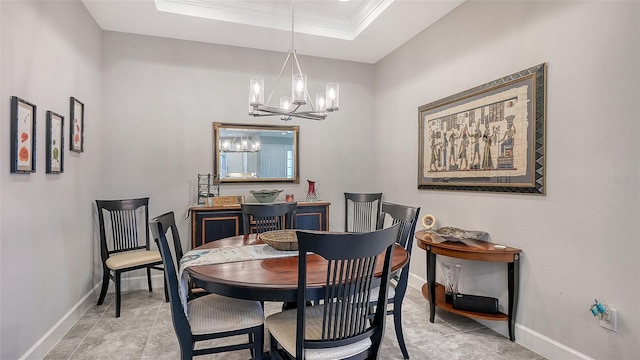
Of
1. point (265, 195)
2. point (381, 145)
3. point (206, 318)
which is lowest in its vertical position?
point (206, 318)

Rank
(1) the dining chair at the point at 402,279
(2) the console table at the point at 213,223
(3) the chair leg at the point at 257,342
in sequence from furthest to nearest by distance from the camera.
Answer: (2) the console table at the point at 213,223 < (1) the dining chair at the point at 402,279 < (3) the chair leg at the point at 257,342

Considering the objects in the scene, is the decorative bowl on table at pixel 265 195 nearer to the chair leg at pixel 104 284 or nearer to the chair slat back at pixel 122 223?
the chair slat back at pixel 122 223

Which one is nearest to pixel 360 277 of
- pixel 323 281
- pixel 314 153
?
pixel 323 281

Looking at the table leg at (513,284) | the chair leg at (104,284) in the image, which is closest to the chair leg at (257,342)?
the table leg at (513,284)

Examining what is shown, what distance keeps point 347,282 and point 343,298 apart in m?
0.08

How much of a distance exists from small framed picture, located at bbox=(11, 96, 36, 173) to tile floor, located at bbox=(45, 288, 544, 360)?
4.32 feet

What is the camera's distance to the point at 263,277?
154cm

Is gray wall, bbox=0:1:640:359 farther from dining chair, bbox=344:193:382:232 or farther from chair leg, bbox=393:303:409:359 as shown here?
chair leg, bbox=393:303:409:359

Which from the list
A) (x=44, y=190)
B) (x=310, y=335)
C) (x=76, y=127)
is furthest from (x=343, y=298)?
(x=76, y=127)

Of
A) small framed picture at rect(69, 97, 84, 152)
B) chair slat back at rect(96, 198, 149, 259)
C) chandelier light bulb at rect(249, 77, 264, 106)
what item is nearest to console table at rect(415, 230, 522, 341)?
chandelier light bulb at rect(249, 77, 264, 106)

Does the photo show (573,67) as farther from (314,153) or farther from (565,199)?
(314,153)

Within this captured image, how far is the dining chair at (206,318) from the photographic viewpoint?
1600 mm

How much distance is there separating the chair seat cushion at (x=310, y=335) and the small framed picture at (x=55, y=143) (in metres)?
1.99

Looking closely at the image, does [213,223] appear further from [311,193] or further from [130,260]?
[311,193]
